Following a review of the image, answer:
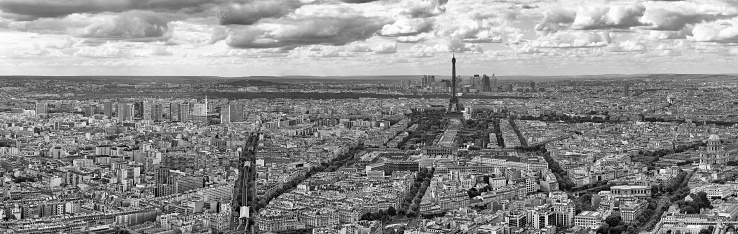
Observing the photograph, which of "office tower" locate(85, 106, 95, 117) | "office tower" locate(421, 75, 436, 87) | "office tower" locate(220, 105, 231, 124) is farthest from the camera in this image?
"office tower" locate(421, 75, 436, 87)

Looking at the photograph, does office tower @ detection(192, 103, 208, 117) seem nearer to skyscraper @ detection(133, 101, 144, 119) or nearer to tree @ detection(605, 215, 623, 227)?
skyscraper @ detection(133, 101, 144, 119)

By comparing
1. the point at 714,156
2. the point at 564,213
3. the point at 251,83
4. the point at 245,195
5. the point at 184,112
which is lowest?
the point at 245,195

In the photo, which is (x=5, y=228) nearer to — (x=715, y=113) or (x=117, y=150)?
(x=117, y=150)

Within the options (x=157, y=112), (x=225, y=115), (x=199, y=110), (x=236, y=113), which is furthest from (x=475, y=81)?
(x=157, y=112)

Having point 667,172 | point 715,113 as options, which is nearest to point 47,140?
point 667,172

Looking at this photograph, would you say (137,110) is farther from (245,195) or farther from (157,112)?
(245,195)

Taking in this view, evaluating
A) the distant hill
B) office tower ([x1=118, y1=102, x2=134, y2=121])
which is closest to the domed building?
office tower ([x1=118, y1=102, x2=134, y2=121])
